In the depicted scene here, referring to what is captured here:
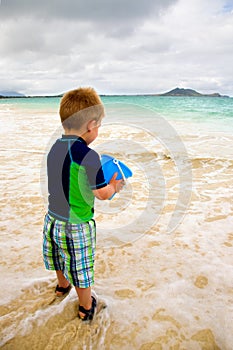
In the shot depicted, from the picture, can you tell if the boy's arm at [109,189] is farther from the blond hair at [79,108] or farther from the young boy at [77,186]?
the blond hair at [79,108]

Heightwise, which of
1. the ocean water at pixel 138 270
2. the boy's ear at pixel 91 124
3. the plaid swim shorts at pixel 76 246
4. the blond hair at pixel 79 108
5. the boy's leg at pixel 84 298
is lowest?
the ocean water at pixel 138 270

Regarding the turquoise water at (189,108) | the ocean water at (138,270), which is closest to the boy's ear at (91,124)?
the ocean water at (138,270)

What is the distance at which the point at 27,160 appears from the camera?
710 centimetres

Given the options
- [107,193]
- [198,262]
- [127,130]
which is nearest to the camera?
[107,193]

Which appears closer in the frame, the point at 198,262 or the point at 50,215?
the point at 50,215

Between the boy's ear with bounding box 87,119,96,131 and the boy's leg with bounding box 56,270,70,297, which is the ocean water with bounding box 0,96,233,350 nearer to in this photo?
the boy's leg with bounding box 56,270,70,297

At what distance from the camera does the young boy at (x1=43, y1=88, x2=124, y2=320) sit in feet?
6.15

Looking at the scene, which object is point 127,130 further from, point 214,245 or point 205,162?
point 214,245

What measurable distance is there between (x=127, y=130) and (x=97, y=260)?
1094 centimetres

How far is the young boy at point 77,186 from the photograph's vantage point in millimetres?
1873

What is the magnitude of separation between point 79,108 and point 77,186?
1.84 feet

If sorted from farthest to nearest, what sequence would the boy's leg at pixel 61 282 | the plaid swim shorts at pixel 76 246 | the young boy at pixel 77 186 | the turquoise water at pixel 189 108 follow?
the turquoise water at pixel 189 108
the boy's leg at pixel 61 282
the plaid swim shorts at pixel 76 246
the young boy at pixel 77 186

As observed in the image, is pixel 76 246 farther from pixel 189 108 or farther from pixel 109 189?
A: pixel 189 108

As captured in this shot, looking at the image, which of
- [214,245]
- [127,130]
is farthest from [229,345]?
[127,130]
